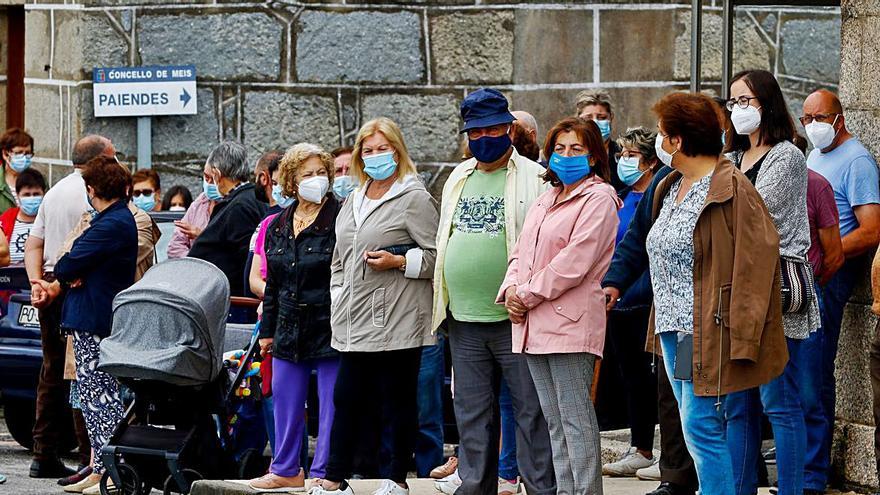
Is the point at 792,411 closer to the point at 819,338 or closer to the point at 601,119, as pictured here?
the point at 819,338

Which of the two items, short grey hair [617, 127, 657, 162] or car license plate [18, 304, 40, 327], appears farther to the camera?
car license plate [18, 304, 40, 327]

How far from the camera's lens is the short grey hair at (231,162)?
1106 centimetres

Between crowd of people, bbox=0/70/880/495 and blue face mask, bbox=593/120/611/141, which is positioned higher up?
blue face mask, bbox=593/120/611/141

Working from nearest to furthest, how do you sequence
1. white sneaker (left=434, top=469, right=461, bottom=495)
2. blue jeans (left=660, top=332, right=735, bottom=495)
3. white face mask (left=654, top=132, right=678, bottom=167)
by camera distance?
blue jeans (left=660, top=332, right=735, bottom=495) → white face mask (left=654, top=132, right=678, bottom=167) → white sneaker (left=434, top=469, right=461, bottom=495)

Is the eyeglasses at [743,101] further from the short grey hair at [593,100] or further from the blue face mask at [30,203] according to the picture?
the blue face mask at [30,203]

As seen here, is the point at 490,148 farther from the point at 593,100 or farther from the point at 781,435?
the point at 593,100

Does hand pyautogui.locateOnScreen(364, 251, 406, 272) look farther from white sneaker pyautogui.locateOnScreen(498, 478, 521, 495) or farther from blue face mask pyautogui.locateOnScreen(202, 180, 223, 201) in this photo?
blue face mask pyautogui.locateOnScreen(202, 180, 223, 201)

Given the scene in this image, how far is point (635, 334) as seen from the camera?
8.87m

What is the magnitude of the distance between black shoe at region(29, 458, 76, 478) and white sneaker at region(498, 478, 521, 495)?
9.18 ft

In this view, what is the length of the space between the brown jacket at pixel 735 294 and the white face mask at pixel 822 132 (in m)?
1.50

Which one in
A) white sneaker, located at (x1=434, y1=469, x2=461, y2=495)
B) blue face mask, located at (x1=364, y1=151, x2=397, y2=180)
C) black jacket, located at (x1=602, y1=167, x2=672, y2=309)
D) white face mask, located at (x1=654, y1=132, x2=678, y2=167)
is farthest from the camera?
white sneaker, located at (x1=434, y1=469, x2=461, y2=495)

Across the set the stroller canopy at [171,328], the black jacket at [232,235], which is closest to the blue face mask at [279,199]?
the black jacket at [232,235]

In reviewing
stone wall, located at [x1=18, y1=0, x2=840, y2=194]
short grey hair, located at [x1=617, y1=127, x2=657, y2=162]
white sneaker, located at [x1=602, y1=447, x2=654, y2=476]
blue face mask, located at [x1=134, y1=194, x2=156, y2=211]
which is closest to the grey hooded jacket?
short grey hair, located at [x1=617, y1=127, x2=657, y2=162]

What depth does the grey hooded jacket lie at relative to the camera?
8.06 m
